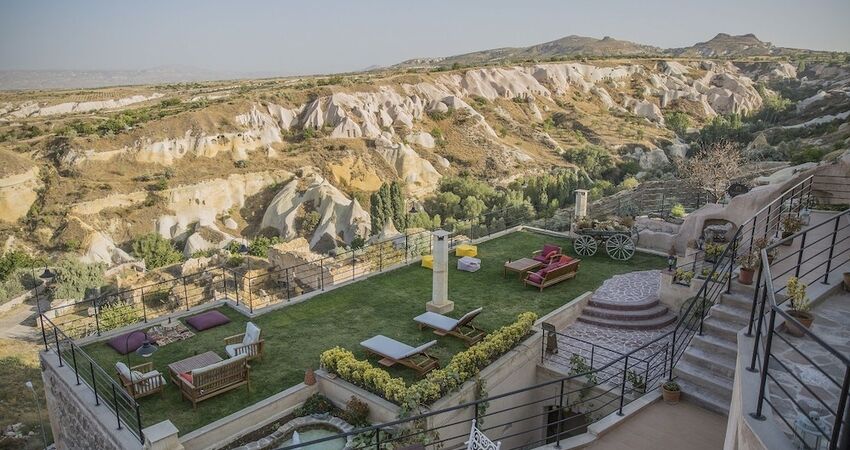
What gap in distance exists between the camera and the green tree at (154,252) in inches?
1464

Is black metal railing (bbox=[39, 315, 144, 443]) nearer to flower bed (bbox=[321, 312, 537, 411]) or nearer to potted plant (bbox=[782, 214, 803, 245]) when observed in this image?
flower bed (bbox=[321, 312, 537, 411])

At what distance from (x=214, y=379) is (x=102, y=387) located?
2.48m

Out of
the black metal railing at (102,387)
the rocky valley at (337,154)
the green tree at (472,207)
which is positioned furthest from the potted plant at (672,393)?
the green tree at (472,207)

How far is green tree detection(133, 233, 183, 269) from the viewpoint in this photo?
1464 inches

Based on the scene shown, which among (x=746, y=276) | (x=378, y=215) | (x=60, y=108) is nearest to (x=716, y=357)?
(x=746, y=276)

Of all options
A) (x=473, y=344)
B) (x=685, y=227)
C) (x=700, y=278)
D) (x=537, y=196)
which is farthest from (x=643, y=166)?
(x=473, y=344)

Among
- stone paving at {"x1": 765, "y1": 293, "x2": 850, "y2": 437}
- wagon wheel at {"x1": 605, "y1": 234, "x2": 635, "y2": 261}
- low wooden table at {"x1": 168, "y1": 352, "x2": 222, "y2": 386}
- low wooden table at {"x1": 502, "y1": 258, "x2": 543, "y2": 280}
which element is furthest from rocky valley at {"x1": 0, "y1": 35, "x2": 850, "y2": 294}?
low wooden table at {"x1": 168, "y1": 352, "x2": 222, "y2": 386}

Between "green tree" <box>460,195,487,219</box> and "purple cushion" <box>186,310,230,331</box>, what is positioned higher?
"purple cushion" <box>186,310,230,331</box>

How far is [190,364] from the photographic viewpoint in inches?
416

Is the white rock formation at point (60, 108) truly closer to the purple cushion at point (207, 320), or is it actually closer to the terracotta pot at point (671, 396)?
the purple cushion at point (207, 320)

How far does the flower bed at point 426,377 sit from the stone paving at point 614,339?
73.7 inches

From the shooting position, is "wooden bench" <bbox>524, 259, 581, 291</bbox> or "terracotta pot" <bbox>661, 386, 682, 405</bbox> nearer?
"terracotta pot" <bbox>661, 386, 682, 405</bbox>

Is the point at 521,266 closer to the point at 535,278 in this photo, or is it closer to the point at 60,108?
the point at 535,278

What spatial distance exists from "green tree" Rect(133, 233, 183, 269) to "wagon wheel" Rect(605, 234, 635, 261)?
1244 inches
